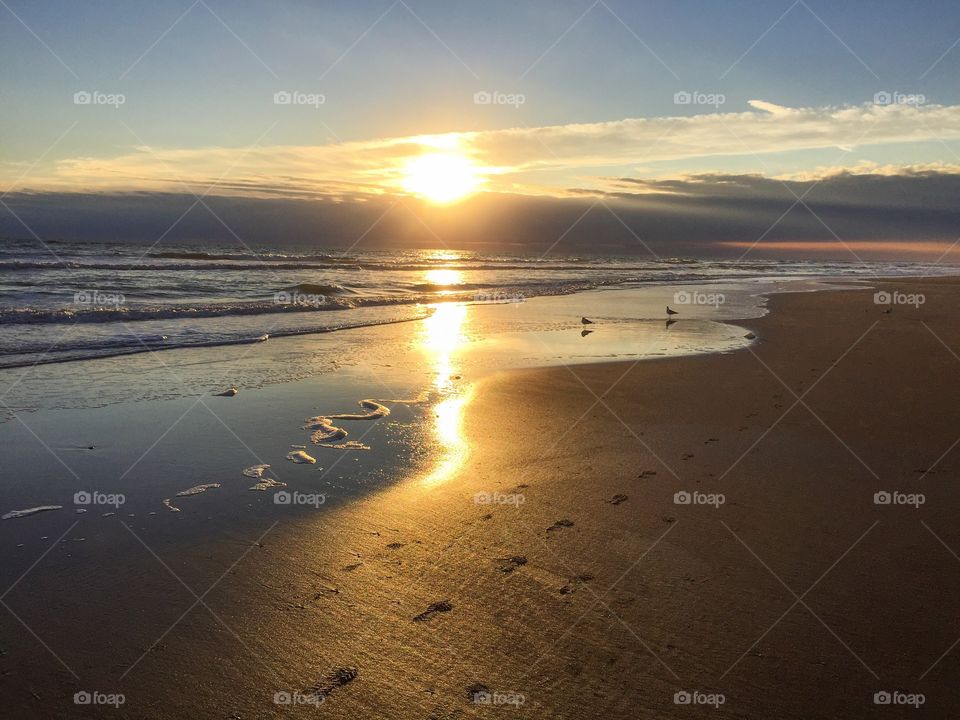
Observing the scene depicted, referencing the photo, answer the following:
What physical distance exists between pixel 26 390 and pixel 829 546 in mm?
10153

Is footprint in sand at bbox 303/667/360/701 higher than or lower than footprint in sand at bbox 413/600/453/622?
lower

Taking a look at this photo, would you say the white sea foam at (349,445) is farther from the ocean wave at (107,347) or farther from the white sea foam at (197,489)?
the ocean wave at (107,347)

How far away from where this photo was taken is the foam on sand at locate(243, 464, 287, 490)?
5.75 m

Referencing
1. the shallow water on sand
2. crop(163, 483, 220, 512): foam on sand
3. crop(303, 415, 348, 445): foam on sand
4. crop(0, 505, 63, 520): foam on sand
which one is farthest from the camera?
crop(303, 415, 348, 445): foam on sand

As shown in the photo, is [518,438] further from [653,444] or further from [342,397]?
[342,397]

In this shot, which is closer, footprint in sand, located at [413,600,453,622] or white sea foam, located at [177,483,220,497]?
footprint in sand, located at [413,600,453,622]

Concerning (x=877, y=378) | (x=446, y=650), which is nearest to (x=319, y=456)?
(x=446, y=650)

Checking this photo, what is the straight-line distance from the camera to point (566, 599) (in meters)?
3.99

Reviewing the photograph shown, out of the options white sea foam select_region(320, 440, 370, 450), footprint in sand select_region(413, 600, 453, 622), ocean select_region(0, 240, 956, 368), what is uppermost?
ocean select_region(0, 240, 956, 368)

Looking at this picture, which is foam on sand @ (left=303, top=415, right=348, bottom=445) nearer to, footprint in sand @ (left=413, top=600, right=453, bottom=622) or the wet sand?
the wet sand

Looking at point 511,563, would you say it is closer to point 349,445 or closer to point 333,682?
point 333,682

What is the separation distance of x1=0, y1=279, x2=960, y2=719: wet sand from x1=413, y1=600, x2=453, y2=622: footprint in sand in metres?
0.01

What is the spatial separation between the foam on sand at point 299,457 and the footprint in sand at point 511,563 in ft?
8.78

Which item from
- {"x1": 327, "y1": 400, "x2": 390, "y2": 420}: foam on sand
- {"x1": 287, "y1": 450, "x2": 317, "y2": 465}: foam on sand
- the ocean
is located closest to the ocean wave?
the ocean
